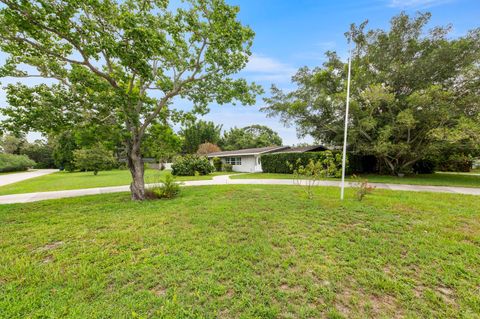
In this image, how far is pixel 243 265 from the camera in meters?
2.79

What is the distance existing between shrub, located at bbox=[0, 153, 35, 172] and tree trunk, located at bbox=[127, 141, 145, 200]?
138 feet

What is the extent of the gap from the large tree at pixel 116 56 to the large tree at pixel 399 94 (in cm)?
911

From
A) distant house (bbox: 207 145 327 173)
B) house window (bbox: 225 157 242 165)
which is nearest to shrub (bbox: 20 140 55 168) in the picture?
house window (bbox: 225 157 242 165)

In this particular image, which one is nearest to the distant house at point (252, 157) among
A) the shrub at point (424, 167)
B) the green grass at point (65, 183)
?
the green grass at point (65, 183)

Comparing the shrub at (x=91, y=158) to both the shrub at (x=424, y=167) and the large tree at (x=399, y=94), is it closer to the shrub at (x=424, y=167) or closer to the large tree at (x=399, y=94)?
the large tree at (x=399, y=94)

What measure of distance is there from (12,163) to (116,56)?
45.4 meters

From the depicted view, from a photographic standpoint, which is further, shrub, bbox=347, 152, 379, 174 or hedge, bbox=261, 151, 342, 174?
shrub, bbox=347, 152, 379, 174

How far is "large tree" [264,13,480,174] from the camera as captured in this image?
37.0 feet

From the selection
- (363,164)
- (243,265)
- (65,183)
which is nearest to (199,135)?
(65,183)

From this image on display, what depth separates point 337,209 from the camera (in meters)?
5.35

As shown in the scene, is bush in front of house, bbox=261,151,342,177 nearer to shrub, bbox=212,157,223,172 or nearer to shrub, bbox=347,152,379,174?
shrub, bbox=347,152,379,174

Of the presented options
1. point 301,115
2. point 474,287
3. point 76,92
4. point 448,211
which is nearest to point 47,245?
point 76,92

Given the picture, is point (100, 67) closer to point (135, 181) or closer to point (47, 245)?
point (135, 181)

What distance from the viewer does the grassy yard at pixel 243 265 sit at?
6.75 feet
